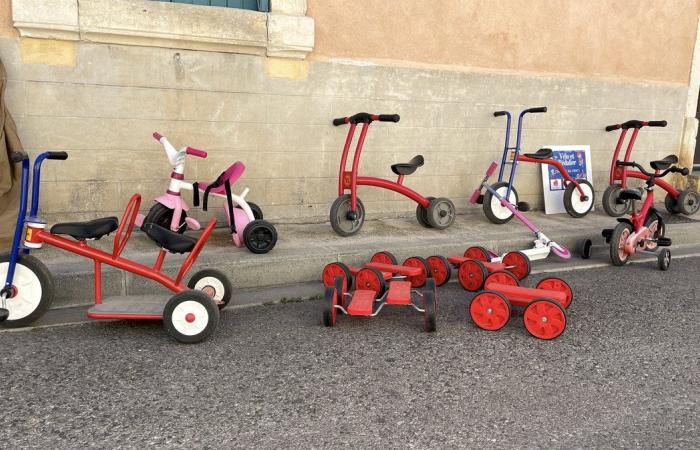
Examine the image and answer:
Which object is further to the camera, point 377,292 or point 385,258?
point 385,258

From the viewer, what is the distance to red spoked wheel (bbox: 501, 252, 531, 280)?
492 centimetres

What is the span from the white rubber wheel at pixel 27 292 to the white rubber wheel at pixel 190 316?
836mm

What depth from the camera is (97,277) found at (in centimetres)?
357

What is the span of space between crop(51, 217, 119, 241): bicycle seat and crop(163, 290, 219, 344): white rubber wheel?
584 mm

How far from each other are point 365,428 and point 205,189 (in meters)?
2.91

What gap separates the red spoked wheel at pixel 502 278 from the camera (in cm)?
420

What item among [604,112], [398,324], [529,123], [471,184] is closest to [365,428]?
[398,324]

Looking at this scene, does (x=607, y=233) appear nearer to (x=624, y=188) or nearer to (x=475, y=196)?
(x=475, y=196)

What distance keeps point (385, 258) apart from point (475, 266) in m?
0.77

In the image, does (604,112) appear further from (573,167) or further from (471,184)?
(471,184)

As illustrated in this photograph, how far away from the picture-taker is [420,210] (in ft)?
20.9

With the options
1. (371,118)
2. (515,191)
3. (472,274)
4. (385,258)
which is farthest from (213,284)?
(515,191)

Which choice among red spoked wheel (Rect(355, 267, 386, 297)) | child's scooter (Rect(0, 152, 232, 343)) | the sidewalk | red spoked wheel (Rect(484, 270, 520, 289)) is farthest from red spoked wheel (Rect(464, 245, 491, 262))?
child's scooter (Rect(0, 152, 232, 343))

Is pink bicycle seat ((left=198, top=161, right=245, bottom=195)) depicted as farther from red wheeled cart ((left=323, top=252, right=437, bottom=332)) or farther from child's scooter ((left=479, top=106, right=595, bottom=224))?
child's scooter ((left=479, top=106, right=595, bottom=224))
